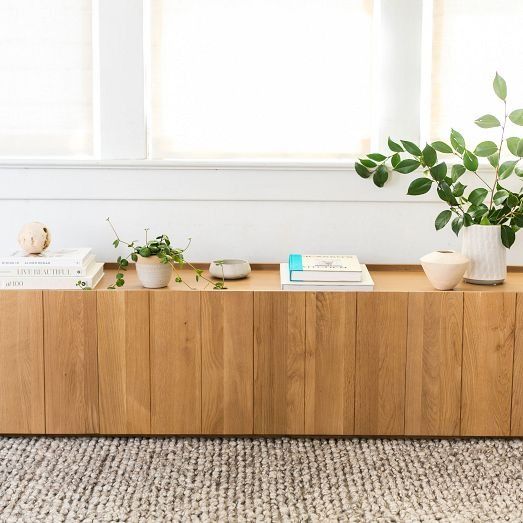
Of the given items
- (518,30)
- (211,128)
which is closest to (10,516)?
(211,128)

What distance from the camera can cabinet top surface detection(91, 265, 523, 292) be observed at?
2.40 meters

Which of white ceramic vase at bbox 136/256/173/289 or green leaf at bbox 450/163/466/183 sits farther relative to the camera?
green leaf at bbox 450/163/466/183

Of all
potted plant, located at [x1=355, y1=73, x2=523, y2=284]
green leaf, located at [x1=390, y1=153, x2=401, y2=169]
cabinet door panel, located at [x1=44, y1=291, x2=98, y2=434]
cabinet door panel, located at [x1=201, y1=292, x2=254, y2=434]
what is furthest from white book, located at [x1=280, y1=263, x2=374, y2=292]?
cabinet door panel, located at [x1=44, y1=291, x2=98, y2=434]

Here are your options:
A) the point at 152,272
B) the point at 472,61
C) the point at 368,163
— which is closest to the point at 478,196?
the point at 368,163

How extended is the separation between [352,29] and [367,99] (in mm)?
246

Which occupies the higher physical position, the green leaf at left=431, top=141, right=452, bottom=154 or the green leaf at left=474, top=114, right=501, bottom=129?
the green leaf at left=474, top=114, right=501, bottom=129

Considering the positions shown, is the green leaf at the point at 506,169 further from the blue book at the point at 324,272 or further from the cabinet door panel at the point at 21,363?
the cabinet door panel at the point at 21,363

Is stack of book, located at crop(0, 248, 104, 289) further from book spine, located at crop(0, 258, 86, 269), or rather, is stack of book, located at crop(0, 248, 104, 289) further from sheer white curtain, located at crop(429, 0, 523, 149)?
sheer white curtain, located at crop(429, 0, 523, 149)

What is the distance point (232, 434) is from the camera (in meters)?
2.40

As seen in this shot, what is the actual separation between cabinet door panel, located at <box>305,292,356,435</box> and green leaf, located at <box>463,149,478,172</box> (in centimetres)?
64

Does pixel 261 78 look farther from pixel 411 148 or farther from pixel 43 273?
pixel 43 273

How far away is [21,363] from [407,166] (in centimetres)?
139

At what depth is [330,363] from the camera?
2.37 m

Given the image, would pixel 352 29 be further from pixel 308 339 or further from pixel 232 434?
pixel 232 434
